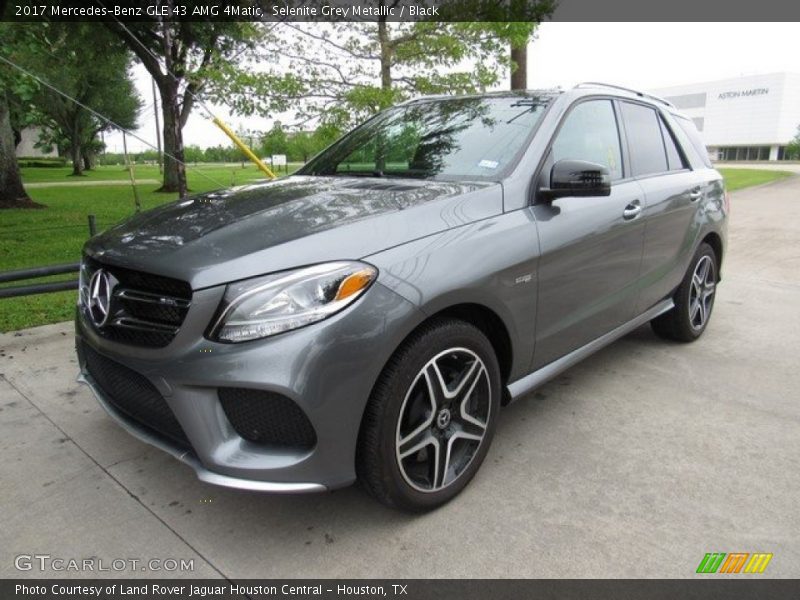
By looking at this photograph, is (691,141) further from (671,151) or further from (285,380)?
(285,380)

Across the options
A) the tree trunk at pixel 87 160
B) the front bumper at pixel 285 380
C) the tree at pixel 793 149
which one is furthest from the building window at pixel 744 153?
the front bumper at pixel 285 380

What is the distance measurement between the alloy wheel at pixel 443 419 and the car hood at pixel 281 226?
55cm

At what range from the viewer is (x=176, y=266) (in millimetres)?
2062

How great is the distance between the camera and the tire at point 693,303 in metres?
4.36

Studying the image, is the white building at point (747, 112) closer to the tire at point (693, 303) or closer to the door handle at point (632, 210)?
the tire at point (693, 303)

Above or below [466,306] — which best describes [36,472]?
below

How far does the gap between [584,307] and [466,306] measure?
97 centimetres

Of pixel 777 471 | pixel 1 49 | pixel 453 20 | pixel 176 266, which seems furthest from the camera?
pixel 453 20

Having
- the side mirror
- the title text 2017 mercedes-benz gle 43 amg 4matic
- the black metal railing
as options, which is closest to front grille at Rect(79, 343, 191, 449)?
the title text 2017 mercedes-benz gle 43 amg 4matic

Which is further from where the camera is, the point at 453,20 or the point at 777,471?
the point at 453,20

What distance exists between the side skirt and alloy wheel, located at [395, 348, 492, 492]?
0.27 meters

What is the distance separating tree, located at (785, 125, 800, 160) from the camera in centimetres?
8462
